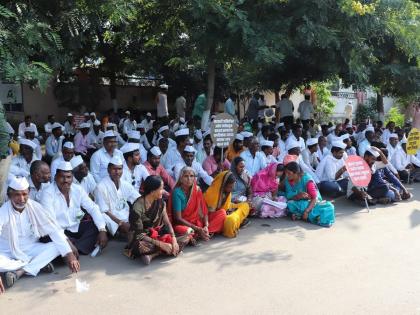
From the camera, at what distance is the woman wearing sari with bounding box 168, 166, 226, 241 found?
18.0 feet

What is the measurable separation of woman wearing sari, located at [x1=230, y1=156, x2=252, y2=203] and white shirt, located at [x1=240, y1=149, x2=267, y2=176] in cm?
65


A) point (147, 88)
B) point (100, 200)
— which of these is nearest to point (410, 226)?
point (100, 200)

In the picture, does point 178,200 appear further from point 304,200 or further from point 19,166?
point 19,166

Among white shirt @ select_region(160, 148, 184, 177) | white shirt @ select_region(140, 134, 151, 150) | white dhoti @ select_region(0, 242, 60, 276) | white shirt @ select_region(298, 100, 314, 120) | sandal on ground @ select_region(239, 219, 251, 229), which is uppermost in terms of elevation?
white shirt @ select_region(298, 100, 314, 120)

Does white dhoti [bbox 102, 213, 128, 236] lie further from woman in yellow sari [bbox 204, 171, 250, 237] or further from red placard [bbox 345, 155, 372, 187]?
red placard [bbox 345, 155, 372, 187]

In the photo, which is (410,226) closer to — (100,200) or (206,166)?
(206,166)

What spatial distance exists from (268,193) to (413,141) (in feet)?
12.6

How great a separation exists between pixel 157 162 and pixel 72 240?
7.43 ft

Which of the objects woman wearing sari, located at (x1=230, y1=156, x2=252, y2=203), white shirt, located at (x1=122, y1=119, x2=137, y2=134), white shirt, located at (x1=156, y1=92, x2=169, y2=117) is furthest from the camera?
white shirt, located at (x1=156, y1=92, x2=169, y2=117)

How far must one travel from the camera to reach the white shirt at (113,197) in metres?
5.62

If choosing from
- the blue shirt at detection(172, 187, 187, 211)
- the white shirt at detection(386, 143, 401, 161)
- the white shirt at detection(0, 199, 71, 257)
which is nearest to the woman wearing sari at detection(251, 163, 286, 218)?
the blue shirt at detection(172, 187, 187, 211)

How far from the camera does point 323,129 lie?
1168 cm

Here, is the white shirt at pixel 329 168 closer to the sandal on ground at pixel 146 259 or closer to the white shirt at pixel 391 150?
the white shirt at pixel 391 150

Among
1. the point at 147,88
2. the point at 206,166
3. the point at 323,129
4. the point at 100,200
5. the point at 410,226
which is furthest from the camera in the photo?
the point at 147,88
